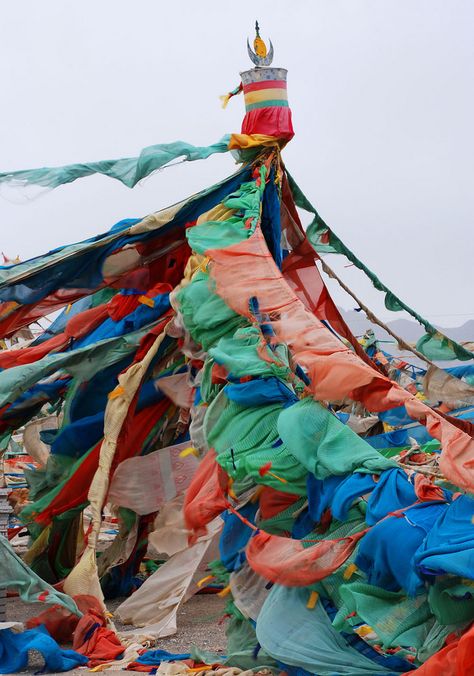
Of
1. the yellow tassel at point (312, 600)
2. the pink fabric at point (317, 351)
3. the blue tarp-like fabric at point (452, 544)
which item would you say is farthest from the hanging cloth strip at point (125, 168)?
the blue tarp-like fabric at point (452, 544)

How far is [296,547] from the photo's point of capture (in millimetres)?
5934

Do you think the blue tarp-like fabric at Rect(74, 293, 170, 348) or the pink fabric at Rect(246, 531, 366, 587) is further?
the blue tarp-like fabric at Rect(74, 293, 170, 348)

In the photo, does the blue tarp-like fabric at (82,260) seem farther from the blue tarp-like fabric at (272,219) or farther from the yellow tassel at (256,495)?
the yellow tassel at (256,495)

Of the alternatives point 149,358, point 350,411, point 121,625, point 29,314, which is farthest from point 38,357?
point 350,411

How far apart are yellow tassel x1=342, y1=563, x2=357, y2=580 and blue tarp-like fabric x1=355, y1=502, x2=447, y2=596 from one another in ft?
0.59

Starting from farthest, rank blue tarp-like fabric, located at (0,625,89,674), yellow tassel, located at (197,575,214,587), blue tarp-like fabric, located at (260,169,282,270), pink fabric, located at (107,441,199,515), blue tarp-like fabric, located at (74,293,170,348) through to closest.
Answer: blue tarp-like fabric, located at (260,169,282,270) < blue tarp-like fabric, located at (74,293,170,348) < pink fabric, located at (107,441,199,515) < yellow tassel, located at (197,575,214,587) < blue tarp-like fabric, located at (0,625,89,674)

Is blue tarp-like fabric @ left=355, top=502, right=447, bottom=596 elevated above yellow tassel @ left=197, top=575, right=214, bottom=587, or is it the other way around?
blue tarp-like fabric @ left=355, top=502, right=447, bottom=596

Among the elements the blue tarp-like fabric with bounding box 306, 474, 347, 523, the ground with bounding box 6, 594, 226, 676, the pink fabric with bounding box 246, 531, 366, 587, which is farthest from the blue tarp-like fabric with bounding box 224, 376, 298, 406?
the ground with bounding box 6, 594, 226, 676

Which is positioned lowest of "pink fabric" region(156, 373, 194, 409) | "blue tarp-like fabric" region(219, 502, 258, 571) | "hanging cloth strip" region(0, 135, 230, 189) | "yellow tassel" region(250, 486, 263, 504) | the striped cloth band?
"blue tarp-like fabric" region(219, 502, 258, 571)

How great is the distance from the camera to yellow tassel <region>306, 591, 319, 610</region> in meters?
5.88

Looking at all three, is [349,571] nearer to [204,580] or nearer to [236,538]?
[236,538]

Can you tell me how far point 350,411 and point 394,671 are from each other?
4930 millimetres

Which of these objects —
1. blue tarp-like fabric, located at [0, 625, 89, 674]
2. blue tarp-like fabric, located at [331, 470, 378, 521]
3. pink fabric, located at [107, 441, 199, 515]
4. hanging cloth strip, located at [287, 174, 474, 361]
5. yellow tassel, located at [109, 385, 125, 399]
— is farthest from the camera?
hanging cloth strip, located at [287, 174, 474, 361]

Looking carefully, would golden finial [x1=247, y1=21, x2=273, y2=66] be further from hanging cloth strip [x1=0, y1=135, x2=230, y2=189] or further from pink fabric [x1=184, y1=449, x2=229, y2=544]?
pink fabric [x1=184, y1=449, x2=229, y2=544]
